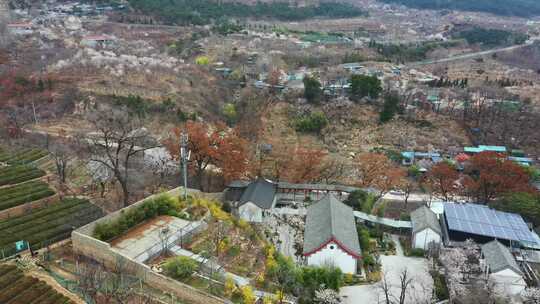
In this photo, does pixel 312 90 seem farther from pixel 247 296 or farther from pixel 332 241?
pixel 247 296

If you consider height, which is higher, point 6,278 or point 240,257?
point 6,278

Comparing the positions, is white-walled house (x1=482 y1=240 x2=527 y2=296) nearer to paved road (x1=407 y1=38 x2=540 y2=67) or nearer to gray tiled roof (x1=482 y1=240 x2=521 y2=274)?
gray tiled roof (x1=482 y1=240 x2=521 y2=274)

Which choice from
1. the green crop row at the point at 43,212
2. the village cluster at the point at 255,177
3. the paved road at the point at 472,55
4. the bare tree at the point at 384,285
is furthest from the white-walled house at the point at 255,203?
the paved road at the point at 472,55

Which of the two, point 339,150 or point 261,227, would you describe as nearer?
point 261,227

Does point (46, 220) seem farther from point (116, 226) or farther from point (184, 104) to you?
point (184, 104)

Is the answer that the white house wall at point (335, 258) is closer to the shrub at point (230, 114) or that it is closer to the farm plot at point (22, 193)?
the farm plot at point (22, 193)

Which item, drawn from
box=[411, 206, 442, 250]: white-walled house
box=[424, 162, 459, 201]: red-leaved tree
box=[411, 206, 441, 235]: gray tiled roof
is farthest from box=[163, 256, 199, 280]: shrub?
box=[424, 162, 459, 201]: red-leaved tree

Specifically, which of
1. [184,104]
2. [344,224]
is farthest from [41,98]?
[344,224]
